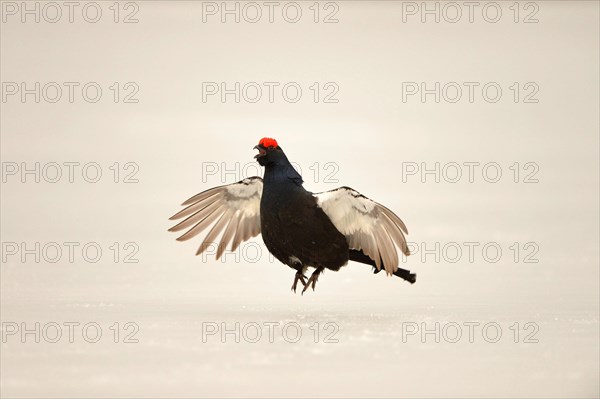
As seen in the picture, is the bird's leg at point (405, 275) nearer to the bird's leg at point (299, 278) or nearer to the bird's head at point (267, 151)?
the bird's leg at point (299, 278)

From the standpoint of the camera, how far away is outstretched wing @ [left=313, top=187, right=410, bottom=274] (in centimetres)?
640

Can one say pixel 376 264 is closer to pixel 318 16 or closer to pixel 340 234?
pixel 340 234

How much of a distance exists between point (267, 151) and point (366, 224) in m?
0.72

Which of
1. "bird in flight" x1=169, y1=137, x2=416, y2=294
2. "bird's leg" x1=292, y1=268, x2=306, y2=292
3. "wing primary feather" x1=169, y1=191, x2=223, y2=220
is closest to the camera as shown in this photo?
"bird in flight" x1=169, y1=137, x2=416, y2=294

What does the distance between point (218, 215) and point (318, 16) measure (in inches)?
110

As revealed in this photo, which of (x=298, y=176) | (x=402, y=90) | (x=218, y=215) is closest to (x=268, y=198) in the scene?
(x=298, y=176)

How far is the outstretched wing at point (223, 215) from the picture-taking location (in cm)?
690

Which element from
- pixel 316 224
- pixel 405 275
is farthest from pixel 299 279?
pixel 405 275

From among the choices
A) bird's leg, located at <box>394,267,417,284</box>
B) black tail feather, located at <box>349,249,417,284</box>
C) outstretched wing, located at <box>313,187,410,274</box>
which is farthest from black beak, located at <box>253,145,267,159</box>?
bird's leg, located at <box>394,267,417,284</box>

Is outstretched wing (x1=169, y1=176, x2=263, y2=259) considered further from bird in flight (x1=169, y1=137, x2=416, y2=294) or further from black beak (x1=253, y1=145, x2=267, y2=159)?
black beak (x1=253, y1=145, x2=267, y2=159)

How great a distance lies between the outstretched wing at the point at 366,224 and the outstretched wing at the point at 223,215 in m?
0.61

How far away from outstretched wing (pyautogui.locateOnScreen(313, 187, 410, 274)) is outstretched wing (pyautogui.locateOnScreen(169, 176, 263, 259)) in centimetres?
61

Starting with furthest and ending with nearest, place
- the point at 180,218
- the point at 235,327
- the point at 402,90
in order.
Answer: the point at 402,90 → the point at 180,218 → the point at 235,327

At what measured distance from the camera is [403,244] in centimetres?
647
